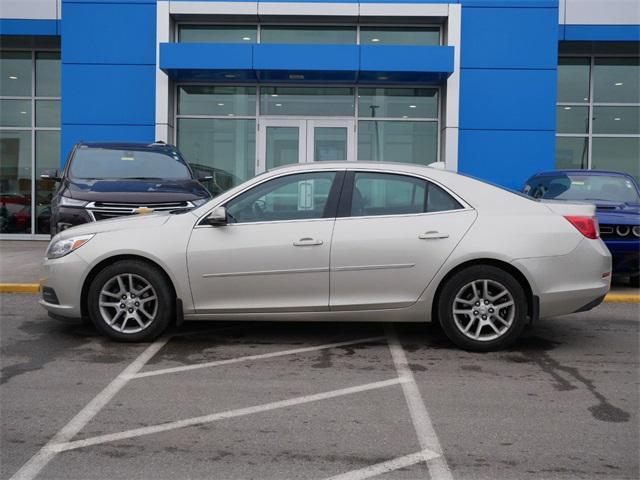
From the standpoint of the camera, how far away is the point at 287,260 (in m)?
5.91

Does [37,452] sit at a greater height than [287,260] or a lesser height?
lesser

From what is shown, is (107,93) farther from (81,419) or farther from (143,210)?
(81,419)

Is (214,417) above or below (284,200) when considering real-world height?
below

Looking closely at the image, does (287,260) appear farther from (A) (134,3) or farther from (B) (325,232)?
(A) (134,3)

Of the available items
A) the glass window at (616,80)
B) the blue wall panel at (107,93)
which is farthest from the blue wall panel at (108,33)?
the glass window at (616,80)

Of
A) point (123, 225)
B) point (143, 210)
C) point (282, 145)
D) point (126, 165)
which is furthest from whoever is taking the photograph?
point (282, 145)

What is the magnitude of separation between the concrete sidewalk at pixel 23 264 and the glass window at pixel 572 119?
7.13 metres

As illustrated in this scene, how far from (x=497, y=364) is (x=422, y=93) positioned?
33.6ft

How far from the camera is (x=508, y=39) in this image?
1409 centimetres

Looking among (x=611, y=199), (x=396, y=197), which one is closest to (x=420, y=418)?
(x=396, y=197)

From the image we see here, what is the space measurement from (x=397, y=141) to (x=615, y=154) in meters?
5.39

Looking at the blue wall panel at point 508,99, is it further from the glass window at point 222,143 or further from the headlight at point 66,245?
the headlight at point 66,245

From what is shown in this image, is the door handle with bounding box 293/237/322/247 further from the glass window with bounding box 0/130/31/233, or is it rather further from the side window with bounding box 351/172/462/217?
the glass window with bounding box 0/130/31/233

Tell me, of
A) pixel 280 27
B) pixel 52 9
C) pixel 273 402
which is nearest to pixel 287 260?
pixel 273 402
